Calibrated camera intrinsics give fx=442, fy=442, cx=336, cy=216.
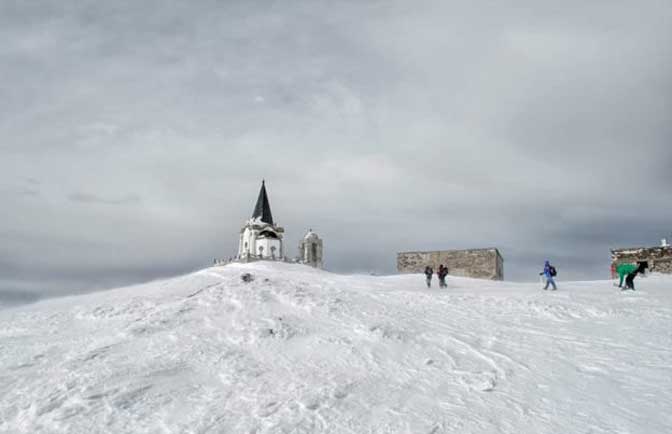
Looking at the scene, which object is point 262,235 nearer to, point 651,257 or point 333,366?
point 651,257

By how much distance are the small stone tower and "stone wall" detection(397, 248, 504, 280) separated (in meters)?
23.4

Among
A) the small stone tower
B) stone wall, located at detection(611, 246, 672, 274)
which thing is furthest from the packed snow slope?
the small stone tower

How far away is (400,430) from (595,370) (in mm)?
5068

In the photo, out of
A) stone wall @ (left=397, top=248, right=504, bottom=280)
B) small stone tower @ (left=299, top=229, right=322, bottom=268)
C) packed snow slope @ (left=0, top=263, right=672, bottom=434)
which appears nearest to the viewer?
packed snow slope @ (left=0, top=263, right=672, bottom=434)

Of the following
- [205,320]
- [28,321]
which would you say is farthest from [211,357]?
[28,321]

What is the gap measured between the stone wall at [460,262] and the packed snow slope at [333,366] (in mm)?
15173

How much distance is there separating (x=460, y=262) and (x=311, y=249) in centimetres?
2660

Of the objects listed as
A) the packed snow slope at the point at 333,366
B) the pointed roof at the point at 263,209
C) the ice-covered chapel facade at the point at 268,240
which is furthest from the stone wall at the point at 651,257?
the pointed roof at the point at 263,209

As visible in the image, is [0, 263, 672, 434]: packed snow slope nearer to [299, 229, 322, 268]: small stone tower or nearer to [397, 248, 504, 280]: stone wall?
[397, 248, 504, 280]: stone wall

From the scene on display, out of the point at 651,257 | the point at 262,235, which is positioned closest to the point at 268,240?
the point at 262,235

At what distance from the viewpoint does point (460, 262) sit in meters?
31.5

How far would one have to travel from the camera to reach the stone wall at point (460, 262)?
30.7 meters

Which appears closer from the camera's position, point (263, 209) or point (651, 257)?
point (651, 257)

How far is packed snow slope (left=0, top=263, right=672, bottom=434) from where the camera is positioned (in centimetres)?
661
